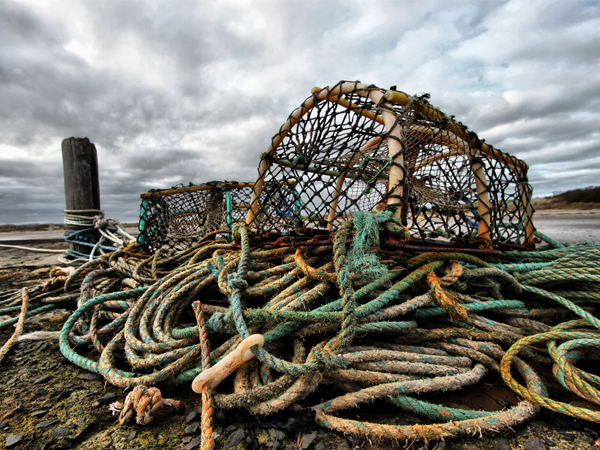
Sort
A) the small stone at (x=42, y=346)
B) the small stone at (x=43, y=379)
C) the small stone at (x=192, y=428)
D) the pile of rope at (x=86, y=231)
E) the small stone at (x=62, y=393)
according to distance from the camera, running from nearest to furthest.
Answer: the small stone at (x=192, y=428) → the small stone at (x=62, y=393) → the small stone at (x=43, y=379) → the small stone at (x=42, y=346) → the pile of rope at (x=86, y=231)

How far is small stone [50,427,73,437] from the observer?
1.09 meters

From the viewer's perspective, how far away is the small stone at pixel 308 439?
1.00 m

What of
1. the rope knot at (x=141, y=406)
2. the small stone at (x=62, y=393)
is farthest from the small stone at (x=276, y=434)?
the small stone at (x=62, y=393)

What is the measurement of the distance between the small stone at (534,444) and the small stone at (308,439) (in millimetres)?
688

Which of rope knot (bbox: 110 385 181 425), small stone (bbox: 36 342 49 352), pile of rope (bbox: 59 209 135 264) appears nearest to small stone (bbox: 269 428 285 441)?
rope knot (bbox: 110 385 181 425)

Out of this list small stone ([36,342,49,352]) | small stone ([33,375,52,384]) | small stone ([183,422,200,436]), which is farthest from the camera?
small stone ([36,342,49,352])

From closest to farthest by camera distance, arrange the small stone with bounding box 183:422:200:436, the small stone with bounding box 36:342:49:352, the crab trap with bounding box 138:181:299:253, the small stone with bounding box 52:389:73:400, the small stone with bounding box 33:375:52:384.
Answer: the small stone with bounding box 183:422:200:436 → the small stone with bounding box 52:389:73:400 → the small stone with bounding box 33:375:52:384 → the small stone with bounding box 36:342:49:352 → the crab trap with bounding box 138:181:299:253

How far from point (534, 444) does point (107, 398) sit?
1.62 metres

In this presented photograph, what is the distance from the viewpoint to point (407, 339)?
1.45m

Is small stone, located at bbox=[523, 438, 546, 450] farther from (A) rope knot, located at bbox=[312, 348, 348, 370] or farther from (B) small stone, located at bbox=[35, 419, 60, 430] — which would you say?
(B) small stone, located at bbox=[35, 419, 60, 430]

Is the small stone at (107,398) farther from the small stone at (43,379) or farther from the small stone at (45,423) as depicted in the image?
the small stone at (43,379)

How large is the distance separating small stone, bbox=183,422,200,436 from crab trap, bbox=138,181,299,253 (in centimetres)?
233

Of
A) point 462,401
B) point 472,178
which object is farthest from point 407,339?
point 472,178

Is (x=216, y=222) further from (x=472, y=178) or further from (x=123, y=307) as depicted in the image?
(x=472, y=178)
